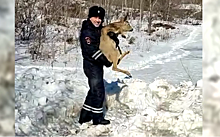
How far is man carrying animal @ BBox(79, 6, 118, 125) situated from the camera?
6.73ft

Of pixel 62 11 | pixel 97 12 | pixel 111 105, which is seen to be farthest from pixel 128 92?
pixel 62 11

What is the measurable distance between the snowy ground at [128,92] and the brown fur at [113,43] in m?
0.04

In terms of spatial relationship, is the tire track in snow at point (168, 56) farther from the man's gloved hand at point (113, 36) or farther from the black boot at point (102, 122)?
the black boot at point (102, 122)

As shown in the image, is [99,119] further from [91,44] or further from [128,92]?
[91,44]

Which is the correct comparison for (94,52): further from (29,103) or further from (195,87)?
(195,87)

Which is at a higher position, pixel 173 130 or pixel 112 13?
pixel 112 13

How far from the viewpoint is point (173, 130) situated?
205 cm

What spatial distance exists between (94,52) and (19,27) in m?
0.41

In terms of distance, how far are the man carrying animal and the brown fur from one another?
0.07 feet

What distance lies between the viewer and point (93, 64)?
2.06 metres

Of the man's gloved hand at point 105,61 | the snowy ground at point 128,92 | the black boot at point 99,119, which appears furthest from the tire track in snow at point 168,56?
the black boot at point 99,119

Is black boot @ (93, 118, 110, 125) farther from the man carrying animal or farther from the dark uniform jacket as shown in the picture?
the dark uniform jacket

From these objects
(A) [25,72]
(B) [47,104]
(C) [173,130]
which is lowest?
(C) [173,130]

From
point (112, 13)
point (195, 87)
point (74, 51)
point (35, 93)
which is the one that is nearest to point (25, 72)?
point (35, 93)
